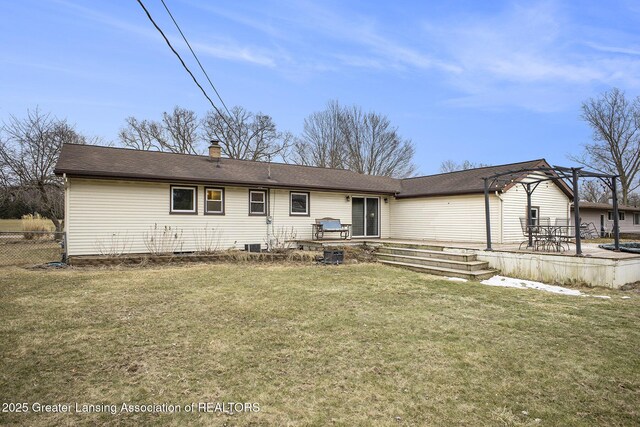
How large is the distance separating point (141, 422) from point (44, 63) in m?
13.0

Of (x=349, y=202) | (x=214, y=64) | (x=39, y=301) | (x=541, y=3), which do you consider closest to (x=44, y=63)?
(x=214, y=64)

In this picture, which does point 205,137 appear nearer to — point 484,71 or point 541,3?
point 484,71

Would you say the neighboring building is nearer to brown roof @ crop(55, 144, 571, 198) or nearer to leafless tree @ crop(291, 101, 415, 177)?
brown roof @ crop(55, 144, 571, 198)

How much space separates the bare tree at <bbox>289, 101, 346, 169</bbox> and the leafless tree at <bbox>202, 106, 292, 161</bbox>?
1968 mm

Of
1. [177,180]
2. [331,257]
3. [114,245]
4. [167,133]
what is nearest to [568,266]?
[331,257]

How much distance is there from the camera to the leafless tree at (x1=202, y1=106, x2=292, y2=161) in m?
32.0

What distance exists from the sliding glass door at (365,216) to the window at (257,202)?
14.3ft

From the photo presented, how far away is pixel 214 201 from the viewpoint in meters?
13.1

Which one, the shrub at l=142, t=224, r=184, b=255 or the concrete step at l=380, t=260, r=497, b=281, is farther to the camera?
the shrub at l=142, t=224, r=184, b=255

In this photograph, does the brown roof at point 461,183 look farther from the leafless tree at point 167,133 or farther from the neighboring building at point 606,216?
the leafless tree at point 167,133

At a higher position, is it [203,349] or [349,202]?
[349,202]

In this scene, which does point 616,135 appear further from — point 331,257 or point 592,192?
point 331,257

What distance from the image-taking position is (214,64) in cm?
856

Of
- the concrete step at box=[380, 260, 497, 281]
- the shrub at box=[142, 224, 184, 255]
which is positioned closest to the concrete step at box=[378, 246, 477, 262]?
the concrete step at box=[380, 260, 497, 281]
